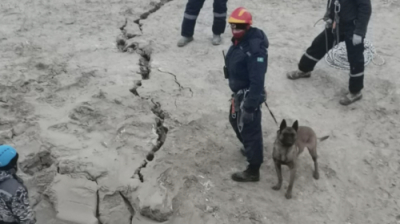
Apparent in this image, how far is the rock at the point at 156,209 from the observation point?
414 centimetres

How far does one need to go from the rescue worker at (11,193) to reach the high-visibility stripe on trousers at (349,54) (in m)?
4.21

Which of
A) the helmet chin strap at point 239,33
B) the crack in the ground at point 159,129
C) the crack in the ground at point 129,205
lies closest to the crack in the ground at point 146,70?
the crack in the ground at point 159,129

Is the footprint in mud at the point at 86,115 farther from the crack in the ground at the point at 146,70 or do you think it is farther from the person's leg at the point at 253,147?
the person's leg at the point at 253,147

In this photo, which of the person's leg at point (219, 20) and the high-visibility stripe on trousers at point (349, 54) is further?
the person's leg at point (219, 20)

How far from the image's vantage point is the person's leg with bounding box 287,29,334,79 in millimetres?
6050

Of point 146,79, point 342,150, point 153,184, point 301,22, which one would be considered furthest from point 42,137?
point 301,22

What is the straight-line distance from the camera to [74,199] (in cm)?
432

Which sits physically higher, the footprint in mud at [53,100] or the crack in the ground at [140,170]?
the footprint in mud at [53,100]

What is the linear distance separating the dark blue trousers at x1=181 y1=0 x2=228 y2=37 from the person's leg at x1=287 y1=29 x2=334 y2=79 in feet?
4.85

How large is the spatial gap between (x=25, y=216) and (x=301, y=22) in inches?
237

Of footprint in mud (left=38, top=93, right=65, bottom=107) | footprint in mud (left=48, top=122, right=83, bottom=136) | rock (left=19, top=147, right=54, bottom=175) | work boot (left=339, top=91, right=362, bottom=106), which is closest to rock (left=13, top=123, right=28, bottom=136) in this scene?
footprint in mud (left=48, top=122, right=83, bottom=136)

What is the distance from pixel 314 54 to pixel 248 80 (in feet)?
7.23

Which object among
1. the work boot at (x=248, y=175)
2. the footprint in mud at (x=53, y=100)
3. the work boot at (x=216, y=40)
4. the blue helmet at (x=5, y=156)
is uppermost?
the blue helmet at (x=5, y=156)

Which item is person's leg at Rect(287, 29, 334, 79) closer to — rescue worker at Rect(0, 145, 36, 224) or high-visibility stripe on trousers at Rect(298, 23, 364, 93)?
high-visibility stripe on trousers at Rect(298, 23, 364, 93)
